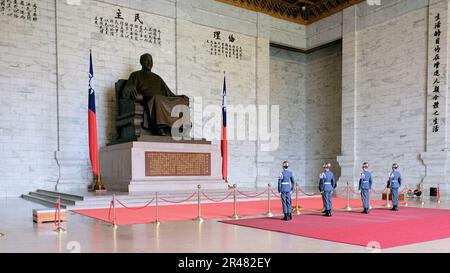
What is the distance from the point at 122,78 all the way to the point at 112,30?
1210mm

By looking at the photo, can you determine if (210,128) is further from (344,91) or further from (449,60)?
(449,60)

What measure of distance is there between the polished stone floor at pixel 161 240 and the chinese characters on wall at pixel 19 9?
5.75 meters

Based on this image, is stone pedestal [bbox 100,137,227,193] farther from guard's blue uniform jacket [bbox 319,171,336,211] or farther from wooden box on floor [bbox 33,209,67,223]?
guard's blue uniform jacket [bbox 319,171,336,211]

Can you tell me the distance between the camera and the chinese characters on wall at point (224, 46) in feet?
→ 38.5

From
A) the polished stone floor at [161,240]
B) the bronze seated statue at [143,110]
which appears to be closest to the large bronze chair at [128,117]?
the bronze seated statue at [143,110]

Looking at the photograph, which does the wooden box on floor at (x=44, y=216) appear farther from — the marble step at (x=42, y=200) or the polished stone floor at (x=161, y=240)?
the marble step at (x=42, y=200)

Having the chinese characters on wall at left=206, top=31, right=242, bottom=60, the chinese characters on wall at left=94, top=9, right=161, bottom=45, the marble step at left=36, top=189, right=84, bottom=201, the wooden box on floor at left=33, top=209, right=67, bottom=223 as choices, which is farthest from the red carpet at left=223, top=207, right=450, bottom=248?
the chinese characters on wall at left=206, top=31, right=242, bottom=60

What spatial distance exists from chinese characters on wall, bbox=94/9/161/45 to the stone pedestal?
9.97ft

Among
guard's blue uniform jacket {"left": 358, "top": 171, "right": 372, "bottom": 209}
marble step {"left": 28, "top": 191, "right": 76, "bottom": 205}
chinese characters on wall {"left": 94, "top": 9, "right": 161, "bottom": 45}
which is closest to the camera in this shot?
guard's blue uniform jacket {"left": 358, "top": 171, "right": 372, "bottom": 209}

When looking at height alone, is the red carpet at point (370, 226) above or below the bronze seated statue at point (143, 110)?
below

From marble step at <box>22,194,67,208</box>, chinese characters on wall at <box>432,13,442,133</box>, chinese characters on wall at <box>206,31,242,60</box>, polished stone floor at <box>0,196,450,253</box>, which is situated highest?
chinese characters on wall at <box>206,31,242,60</box>

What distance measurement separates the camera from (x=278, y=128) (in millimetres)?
13336

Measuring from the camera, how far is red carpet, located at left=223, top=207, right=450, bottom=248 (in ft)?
13.1

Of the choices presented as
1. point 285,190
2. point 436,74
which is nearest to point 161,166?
point 285,190
